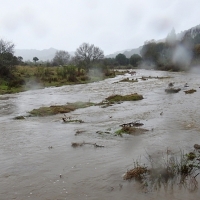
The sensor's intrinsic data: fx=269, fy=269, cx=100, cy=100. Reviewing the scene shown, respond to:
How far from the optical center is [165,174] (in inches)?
329

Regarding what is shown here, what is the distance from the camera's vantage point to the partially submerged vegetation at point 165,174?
7.99 m

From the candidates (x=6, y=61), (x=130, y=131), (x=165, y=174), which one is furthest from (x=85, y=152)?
A: (x=6, y=61)

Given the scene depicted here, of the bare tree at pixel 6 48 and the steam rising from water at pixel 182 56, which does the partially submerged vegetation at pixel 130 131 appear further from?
the steam rising from water at pixel 182 56

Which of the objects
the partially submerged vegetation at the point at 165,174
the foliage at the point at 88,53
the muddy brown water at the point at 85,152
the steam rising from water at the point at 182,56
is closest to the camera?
the muddy brown water at the point at 85,152

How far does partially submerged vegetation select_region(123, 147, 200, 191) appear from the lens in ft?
26.2

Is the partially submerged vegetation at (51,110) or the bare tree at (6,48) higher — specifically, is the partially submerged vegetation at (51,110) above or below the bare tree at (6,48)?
below

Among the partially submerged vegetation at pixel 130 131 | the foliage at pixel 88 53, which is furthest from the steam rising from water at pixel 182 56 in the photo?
the partially submerged vegetation at pixel 130 131

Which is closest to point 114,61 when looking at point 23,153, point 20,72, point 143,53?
point 143,53

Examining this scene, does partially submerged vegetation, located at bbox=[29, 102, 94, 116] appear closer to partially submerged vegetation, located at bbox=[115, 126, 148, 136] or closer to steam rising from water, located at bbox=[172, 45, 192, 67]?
partially submerged vegetation, located at bbox=[115, 126, 148, 136]

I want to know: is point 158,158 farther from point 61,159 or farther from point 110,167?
point 61,159

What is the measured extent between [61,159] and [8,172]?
2009mm

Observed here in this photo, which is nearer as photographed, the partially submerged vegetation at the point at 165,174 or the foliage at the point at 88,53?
the partially submerged vegetation at the point at 165,174

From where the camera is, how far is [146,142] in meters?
12.2

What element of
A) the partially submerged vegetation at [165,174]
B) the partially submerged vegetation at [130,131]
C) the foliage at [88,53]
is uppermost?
the foliage at [88,53]
